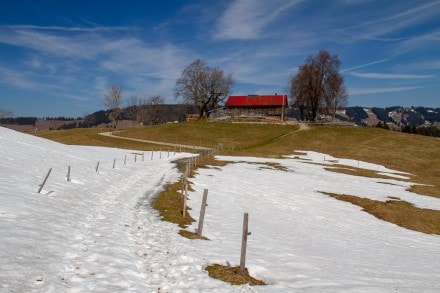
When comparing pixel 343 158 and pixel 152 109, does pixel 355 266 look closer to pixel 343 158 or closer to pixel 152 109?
pixel 343 158

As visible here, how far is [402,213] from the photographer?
28.5m

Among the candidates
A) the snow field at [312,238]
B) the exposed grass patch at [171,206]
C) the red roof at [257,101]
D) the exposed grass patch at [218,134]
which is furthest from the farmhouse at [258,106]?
the exposed grass patch at [171,206]

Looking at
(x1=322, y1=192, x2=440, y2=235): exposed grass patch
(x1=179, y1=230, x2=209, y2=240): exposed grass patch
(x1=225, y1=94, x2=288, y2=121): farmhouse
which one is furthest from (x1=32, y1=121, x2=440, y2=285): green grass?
(x1=225, y1=94, x2=288, y2=121): farmhouse

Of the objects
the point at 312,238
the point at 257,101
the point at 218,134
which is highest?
the point at 257,101

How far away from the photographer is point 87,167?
34344 mm

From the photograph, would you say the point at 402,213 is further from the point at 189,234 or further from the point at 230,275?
the point at 230,275

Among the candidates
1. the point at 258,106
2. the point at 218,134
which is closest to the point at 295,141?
the point at 218,134

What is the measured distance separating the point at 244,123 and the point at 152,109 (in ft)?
261

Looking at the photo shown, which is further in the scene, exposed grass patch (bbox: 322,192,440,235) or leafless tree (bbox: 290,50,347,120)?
leafless tree (bbox: 290,50,347,120)

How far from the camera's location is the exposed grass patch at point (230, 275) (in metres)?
11.1

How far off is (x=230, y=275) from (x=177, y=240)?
13.5 ft

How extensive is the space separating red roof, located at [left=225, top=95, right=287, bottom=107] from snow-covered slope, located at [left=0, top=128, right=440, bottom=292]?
82039 millimetres

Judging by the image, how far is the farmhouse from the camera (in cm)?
11381

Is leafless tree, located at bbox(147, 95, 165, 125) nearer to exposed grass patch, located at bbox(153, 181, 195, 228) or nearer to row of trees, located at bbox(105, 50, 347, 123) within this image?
row of trees, located at bbox(105, 50, 347, 123)
